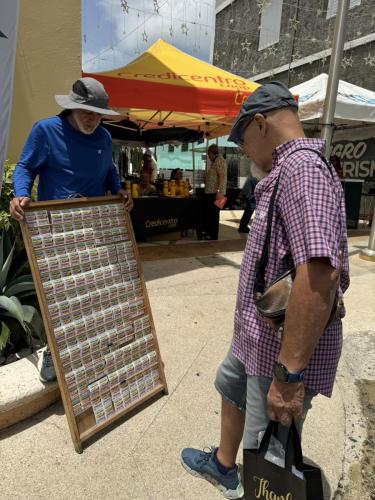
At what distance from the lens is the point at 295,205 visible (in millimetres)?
1280

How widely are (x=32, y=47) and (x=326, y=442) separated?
485 centimetres

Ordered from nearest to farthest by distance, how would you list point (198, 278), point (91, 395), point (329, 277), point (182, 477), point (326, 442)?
1. point (329, 277)
2. point (182, 477)
3. point (91, 395)
4. point (326, 442)
5. point (198, 278)

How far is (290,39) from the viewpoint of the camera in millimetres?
14938

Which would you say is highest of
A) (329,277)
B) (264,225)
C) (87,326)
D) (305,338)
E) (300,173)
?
(300,173)

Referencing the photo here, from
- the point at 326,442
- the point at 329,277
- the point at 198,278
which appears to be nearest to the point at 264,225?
the point at 329,277

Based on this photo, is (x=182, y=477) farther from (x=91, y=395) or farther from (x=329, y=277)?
(x=329, y=277)

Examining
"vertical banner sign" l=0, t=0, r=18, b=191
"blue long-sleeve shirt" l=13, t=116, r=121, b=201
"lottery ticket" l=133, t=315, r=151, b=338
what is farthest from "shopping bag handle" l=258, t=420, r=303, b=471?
"vertical banner sign" l=0, t=0, r=18, b=191

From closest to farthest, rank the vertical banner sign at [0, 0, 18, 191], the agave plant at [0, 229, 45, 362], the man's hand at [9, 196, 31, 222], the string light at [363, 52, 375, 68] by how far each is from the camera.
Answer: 1. the man's hand at [9, 196, 31, 222]
2. the agave plant at [0, 229, 45, 362]
3. the vertical banner sign at [0, 0, 18, 191]
4. the string light at [363, 52, 375, 68]

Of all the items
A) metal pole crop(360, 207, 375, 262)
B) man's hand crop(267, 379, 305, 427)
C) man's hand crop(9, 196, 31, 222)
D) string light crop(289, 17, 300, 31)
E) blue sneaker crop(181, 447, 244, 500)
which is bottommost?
metal pole crop(360, 207, 375, 262)

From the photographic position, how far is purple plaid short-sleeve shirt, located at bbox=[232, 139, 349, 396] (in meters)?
1.24

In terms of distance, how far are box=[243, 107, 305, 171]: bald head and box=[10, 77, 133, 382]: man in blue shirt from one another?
1241 millimetres

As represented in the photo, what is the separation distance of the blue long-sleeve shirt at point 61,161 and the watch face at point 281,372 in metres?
1.74

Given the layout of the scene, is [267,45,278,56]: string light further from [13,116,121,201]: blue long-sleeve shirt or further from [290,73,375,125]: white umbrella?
[13,116,121,201]: blue long-sleeve shirt

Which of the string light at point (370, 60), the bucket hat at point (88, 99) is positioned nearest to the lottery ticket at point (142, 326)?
the bucket hat at point (88, 99)
